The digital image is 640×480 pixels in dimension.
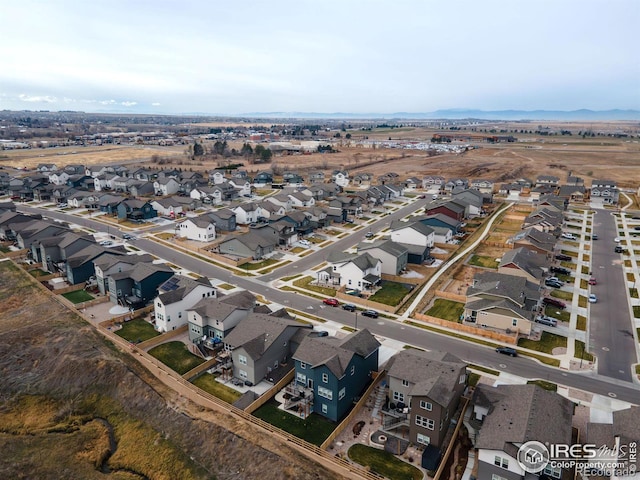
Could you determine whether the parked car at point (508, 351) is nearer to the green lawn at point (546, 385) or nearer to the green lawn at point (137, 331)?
the green lawn at point (546, 385)

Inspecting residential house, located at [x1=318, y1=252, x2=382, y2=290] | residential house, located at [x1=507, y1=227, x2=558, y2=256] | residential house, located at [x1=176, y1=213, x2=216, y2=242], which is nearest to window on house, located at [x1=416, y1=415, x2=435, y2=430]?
residential house, located at [x1=318, y1=252, x2=382, y2=290]

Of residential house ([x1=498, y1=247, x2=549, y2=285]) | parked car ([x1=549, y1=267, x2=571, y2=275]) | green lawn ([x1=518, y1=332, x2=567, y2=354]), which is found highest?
residential house ([x1=498, y1=247, x2=549, y2=285])

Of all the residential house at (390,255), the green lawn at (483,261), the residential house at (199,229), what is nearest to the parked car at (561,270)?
the green lawn at (483,261)

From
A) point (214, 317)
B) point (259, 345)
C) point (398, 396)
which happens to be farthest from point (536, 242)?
point (214, 317)

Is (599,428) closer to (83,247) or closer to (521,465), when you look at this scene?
(521,465)

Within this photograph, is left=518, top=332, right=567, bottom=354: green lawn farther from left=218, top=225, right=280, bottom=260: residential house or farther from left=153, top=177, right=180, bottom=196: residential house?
left=153, top=177, right=180, bottom=196: residential house

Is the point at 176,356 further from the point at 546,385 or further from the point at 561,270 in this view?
the point at 561,270

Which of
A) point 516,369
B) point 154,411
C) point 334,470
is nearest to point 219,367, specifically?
point 154,411
